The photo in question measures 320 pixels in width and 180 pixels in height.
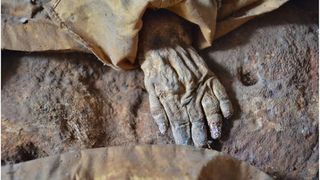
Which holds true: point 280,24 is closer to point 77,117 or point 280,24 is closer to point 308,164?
point 308,164

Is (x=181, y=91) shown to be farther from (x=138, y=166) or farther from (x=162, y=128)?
(x=138, y=166)

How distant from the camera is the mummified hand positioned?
3.48ft

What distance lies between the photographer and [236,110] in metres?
1.09

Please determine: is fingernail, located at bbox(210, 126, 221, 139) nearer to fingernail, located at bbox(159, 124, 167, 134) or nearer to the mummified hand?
the mummified hand

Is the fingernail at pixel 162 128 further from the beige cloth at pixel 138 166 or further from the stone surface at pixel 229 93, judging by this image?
the beige cloth at pixel 138 166

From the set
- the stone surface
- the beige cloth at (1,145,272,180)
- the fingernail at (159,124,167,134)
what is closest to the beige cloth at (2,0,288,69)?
the stone surface

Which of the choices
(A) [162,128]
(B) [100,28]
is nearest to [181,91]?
(A) [162,128]

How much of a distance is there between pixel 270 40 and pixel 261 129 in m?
0.22

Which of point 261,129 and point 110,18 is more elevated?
point 110,18

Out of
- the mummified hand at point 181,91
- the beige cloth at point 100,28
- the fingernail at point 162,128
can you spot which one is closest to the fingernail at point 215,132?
the mummified hand at point 181,91

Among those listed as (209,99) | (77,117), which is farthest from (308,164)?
(77,117)

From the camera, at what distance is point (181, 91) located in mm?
1083

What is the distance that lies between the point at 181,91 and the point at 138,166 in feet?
0.90

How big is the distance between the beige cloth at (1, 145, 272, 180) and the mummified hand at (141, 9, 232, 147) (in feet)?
0.59
